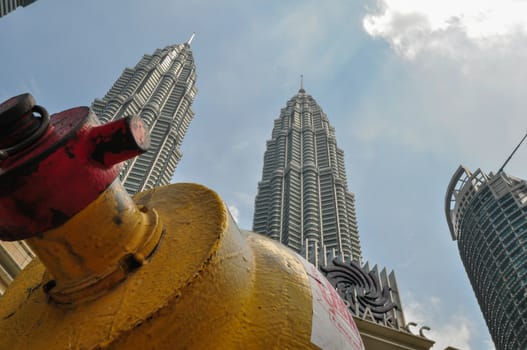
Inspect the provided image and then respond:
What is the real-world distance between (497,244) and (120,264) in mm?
64630

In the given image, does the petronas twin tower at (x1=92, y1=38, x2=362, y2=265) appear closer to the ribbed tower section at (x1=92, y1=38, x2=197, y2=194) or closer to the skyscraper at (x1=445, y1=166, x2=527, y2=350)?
the ribbed tower section at (x1=92, y1=38, x2=197, y2=194)

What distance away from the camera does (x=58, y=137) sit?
845 mm

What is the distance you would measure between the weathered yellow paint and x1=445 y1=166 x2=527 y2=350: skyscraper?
198ft

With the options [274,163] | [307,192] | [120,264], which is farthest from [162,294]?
[274,163]

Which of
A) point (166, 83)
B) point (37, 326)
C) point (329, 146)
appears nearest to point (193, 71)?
point (166, 83)

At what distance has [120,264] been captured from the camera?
99 centimetres

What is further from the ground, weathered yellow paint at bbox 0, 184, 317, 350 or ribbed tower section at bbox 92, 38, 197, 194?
ribbed tower section at bbox 92, 38, 197, 194

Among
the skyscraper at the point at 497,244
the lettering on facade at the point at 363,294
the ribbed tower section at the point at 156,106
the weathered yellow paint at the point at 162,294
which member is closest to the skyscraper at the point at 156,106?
the ribbed tower section at the point at 156,106

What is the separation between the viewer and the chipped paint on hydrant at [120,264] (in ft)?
2.67

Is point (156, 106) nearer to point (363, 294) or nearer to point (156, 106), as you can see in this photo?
point (156, 106)

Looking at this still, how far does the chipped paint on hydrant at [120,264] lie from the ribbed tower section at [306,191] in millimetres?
39692

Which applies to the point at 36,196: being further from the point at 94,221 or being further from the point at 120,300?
the point at 120,300

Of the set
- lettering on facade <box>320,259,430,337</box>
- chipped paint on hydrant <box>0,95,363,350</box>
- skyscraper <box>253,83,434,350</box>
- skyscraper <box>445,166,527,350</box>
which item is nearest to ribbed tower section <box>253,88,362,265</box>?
skyscraper <box>253,83,434,350</box>

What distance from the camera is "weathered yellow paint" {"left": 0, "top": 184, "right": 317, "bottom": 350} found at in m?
0.89
